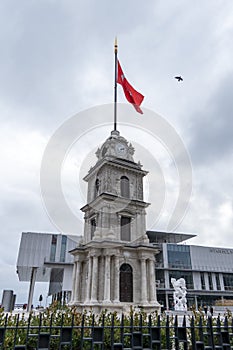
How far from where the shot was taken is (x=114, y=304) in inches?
864

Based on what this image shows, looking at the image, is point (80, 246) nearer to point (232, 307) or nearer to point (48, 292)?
point (232, 307)

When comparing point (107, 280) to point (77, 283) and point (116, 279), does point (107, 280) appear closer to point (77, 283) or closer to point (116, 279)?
point (116, 279)

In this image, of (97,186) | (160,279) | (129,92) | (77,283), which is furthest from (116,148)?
(160,279)

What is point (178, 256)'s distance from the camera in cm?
5494

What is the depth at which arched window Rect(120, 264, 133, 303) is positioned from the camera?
77.1 feet

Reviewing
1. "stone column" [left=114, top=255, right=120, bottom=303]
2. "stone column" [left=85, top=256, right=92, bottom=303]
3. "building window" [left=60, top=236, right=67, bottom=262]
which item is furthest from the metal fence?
"building window" [left=60, top=236, right=67, bottom=262]

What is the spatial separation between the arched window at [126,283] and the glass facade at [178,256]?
3213 centimetres

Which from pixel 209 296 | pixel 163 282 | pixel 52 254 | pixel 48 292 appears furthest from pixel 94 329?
pixel 48 292

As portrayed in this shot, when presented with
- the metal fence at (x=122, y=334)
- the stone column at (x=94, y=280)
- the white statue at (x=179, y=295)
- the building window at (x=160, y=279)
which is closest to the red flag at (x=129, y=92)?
the stone column at (x=94, y=280)

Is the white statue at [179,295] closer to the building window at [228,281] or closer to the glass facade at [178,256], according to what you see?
the glass facade at [178,256]

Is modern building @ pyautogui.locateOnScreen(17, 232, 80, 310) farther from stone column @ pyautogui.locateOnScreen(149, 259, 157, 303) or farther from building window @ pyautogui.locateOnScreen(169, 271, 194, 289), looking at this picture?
stone column @ pyautogui.locateOnScreen(149, 259, 157, 303)

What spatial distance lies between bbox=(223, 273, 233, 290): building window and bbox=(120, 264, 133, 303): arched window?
40.7 m

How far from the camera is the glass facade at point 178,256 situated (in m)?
54.1

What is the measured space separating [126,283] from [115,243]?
3969mm
